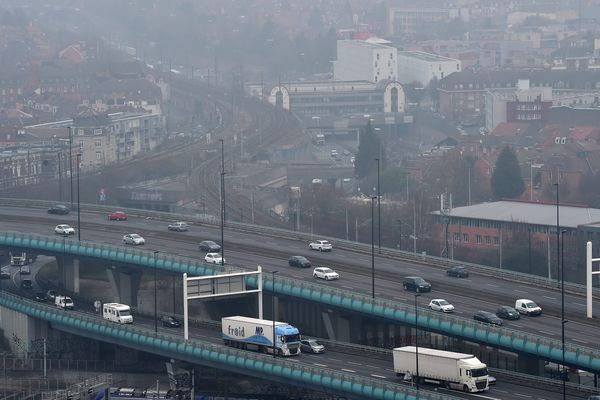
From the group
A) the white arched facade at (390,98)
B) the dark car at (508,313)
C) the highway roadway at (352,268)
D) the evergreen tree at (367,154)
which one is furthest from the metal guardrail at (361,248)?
the white arched facade at (390,98)

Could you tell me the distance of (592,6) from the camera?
555 feet

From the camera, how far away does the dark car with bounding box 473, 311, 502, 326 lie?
38750 mm

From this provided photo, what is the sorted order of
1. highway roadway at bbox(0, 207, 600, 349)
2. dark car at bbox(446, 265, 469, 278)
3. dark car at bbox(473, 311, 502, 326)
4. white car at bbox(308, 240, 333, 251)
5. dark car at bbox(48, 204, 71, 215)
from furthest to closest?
1. dark car at bbox(48, 204, 71, 215)
2. white car at bbox(308, 240, 333, 251)
3. dark car at bbox(446, 265, 469, 278)
4. highway roadway at bbox(0, 207, 600, 349)
5. dark car at bbox(473, 311, 502, 326)

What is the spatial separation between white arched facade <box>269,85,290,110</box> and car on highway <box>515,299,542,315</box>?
70186 mm

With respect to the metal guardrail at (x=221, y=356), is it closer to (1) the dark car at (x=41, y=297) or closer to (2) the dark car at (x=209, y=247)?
(1) the dark car at (x=41, y=297)

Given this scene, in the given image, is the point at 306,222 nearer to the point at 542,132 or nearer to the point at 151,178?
the point at 151,178

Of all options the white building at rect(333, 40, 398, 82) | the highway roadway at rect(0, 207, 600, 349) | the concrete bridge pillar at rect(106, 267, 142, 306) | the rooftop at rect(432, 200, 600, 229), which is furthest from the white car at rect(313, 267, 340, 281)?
the white building at rect(333, 40, 398, 82)

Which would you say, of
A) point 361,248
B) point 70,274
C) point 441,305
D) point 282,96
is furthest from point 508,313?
point 282,96

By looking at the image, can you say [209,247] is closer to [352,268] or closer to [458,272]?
[352,268]

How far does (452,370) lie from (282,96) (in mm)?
77078

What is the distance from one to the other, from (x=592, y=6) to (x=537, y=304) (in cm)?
13131

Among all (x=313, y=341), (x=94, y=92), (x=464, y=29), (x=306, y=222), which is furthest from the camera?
(x=464, y=29)

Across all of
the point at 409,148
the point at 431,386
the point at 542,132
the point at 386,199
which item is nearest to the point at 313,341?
the point at 431,386

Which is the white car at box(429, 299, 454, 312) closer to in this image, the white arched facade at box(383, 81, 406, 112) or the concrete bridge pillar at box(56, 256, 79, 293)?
the concrete bridge pillar at box(56, 256, 79, 293)
